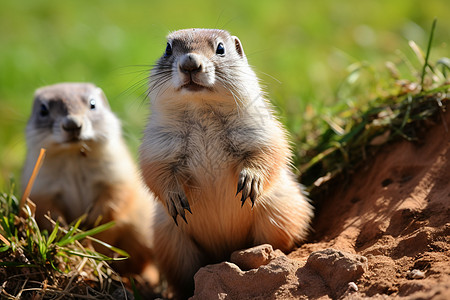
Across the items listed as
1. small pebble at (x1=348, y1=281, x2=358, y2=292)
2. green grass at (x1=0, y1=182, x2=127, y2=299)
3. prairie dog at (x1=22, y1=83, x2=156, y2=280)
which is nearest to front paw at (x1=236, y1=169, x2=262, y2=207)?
small pebble at (x1=348, y1=281, x2=358, y2=292)

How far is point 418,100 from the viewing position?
4.79 metres

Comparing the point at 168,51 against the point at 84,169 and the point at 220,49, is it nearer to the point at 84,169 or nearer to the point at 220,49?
the point at 220,49

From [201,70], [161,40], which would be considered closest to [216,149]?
[201,70]

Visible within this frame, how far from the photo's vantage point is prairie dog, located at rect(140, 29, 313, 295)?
3900 millimetres

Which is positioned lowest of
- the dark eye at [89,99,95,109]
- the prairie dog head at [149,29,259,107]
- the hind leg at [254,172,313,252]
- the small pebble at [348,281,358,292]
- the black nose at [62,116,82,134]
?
the hind leg at [254,172,313,252]

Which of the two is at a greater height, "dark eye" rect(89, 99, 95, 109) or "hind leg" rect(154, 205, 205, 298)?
"dark eye" rect(89, 99, 95, 109)

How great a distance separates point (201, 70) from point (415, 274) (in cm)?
198

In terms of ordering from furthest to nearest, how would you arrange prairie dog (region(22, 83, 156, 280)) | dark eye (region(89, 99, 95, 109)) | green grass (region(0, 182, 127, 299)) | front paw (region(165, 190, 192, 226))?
dark eye (region(89, 99, 95, 109)), prairie dog (region(22, 83, 156, 280)), green grass (region(0, 182, 127, 299)), front paw (region(165, 190, 192, 226))

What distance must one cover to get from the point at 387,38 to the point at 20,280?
8.32 metres

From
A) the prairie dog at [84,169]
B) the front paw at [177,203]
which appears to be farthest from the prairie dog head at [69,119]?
the front paw at [177,203]

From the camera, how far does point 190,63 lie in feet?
12.3

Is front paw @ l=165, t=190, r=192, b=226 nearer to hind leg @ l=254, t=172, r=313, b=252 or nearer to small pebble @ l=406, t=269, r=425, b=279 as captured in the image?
hind leg @ l=254, t=172, r=313, b=252

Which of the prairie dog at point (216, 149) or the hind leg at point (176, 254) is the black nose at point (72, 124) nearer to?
the prairie dog at point (216, 149)

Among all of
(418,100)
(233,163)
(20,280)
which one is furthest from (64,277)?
(418,100)
